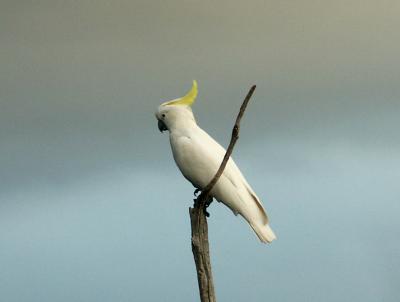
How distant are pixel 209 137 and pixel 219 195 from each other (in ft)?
3.27

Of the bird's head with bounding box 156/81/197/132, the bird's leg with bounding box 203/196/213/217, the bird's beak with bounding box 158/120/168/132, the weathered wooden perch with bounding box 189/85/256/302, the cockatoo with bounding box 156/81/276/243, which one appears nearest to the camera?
the weathered wooden perch with bounding box 189/85/256/302

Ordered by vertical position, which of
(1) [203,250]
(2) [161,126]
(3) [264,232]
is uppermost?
(2) [161,126]

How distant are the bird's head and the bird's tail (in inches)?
76.8

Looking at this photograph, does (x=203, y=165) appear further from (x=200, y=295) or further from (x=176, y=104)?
(x=200, y=295)

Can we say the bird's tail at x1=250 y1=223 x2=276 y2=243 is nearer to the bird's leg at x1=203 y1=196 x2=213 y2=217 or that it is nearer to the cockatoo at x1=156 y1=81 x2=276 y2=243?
the cockatoo at x1=156 y1=81 x2=276 y2=243

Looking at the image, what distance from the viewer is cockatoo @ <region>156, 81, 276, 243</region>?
434 inches

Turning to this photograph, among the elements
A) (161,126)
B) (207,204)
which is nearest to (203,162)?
(207,204)

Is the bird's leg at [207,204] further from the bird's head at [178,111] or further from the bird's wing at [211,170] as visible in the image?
the bird's head at [178,111]

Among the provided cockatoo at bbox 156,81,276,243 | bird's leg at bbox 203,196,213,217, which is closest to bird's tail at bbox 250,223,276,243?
cockatoo at bbox 156,81,276,243

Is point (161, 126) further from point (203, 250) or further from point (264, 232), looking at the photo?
point (203, 250)

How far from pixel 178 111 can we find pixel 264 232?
232 cm

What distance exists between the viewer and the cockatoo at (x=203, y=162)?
1102 cm

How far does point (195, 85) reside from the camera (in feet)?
37.2

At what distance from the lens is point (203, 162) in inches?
442
